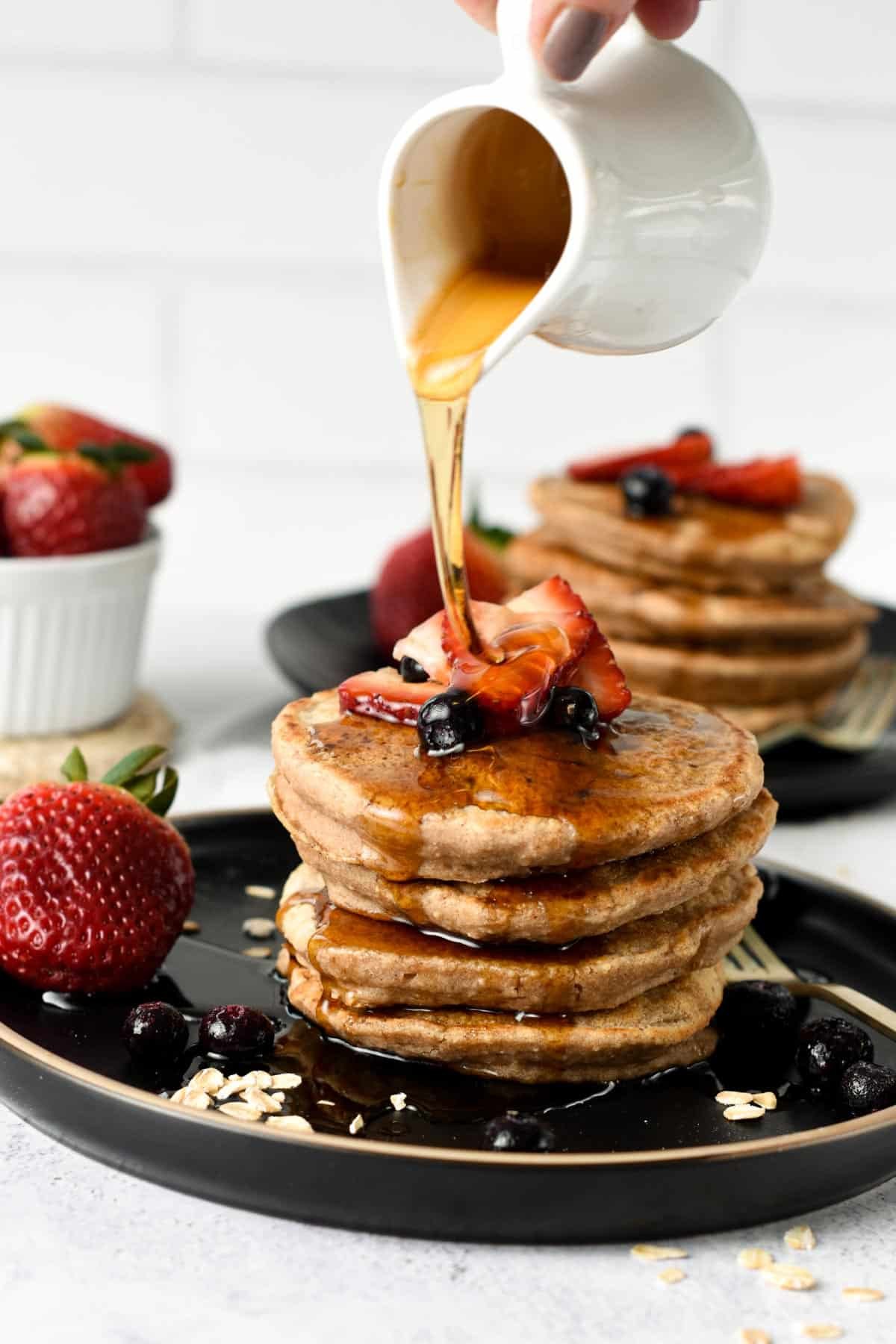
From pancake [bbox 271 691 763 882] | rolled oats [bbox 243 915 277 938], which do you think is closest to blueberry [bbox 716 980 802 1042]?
pancake [bbox 271 691 763 882]

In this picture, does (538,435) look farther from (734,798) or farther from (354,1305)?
(354,1305)

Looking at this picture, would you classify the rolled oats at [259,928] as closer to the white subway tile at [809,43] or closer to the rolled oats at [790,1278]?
the rolled oats at [790,1278]

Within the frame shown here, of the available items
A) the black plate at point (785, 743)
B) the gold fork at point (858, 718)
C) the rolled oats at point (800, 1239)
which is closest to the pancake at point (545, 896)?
the rolled oats at point (800, 1239)

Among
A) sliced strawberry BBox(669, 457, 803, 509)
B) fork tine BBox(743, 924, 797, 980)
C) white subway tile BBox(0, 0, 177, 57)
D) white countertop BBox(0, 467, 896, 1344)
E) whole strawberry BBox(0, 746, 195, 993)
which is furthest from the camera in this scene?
white subway tile BBox(0, 0, 177, 57)

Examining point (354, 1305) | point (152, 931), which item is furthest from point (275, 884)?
point (354, 1305)

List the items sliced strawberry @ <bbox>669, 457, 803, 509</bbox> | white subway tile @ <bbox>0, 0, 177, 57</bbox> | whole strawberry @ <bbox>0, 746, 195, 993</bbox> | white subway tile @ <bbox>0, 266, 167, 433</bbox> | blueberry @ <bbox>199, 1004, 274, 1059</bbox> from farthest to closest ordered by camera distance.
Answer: white subway tile @ <bbox>0, 266, 167, 433</bbox>, white subway tile @ <bbox>0, 0, 177, 57</bbox>, sliced strawberry @ <bbox>669, 457, 803, 509</bbox>, whole strawberry @ <bbox>0, 746, 195, 993</bbox>, blueberry @ <bbox>199, 1004, 274, 1059</bbox>

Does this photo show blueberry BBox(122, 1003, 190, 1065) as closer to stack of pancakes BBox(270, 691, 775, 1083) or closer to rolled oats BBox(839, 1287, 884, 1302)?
stack of pancakes BBox(270, 691, 775, 1083)

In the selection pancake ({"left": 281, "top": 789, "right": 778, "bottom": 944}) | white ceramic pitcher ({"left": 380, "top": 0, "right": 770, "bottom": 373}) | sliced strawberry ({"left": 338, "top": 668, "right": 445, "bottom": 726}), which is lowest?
pancake ({"left": 281, "top": 789, "right": 778, "bottom": 944})

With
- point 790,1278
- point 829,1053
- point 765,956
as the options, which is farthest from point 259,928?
point 790,1278
